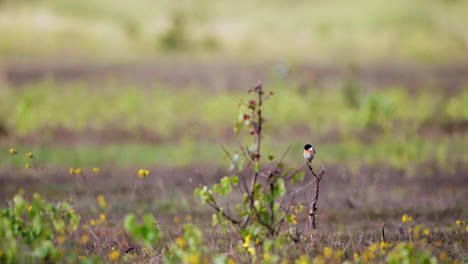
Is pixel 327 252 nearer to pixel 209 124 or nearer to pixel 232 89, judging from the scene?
pixel 209 124

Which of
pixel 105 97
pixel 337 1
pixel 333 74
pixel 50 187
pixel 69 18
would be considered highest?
pixel 337 1

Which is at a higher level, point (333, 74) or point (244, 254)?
point (333, 74)

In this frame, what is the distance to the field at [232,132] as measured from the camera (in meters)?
5.19

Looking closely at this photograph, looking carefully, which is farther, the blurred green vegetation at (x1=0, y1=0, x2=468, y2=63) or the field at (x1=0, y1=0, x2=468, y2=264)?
the blurred green vegetation at (x1=0, y1=0, x2=468, y2=63)

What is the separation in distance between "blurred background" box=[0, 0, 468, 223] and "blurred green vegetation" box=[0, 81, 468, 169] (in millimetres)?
51

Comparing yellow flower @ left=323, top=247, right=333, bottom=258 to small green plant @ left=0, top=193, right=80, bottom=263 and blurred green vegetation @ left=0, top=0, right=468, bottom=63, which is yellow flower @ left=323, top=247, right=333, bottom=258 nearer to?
small green plant @ left=0, top=193, right=80, bottom=263

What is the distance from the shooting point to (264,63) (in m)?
24.4

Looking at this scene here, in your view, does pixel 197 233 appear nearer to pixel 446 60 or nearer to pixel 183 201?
pixel 183 201

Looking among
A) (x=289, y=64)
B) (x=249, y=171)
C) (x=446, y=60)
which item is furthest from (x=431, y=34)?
(x=249, y=171)

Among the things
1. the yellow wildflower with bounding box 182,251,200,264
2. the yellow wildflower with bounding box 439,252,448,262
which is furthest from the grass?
the yellow wildflower with bounding box 439,252,448,262

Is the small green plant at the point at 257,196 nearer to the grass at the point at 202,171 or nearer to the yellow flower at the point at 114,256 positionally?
the grass at the point at 202,171

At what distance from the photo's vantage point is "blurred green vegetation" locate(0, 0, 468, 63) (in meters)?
26.9

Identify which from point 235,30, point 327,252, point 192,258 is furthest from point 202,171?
point 235,30

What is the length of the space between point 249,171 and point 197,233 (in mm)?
8424
